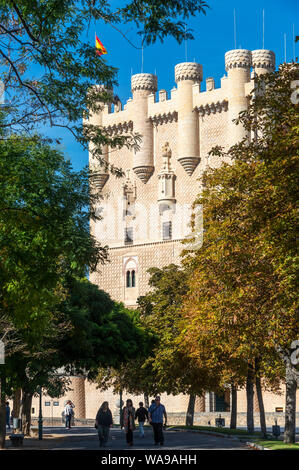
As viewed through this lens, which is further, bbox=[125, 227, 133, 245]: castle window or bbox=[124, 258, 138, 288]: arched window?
bbox=[125, 227, 133, 245]: castle window

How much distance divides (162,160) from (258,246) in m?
46.6

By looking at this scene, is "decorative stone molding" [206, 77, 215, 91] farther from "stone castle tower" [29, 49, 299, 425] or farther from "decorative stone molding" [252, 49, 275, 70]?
"decorative stone molding" [252, 49, 275, 70]

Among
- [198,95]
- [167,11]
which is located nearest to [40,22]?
[167,11]

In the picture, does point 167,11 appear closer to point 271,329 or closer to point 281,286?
point 281,286

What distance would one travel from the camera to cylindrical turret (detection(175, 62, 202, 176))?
6384 centimetres

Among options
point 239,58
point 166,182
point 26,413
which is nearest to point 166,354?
point 26,413

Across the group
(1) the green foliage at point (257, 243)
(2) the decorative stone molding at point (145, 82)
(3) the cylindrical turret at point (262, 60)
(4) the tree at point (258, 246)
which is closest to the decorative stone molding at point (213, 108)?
(3) the cylindrical turret at point (262, 60)

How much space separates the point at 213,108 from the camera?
63188mm

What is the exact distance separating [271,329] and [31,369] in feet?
35.2

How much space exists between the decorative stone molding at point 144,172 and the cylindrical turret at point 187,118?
311cm

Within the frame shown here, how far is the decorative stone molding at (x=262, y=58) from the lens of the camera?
61.9 metres

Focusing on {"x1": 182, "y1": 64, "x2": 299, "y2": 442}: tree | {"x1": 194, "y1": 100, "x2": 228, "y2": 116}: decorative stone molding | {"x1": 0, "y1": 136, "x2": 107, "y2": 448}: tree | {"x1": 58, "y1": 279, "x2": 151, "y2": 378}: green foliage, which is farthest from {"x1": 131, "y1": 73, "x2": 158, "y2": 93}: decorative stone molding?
{"x1": 0, "y1": 136, "x2": 107, "y2": 448}: tree

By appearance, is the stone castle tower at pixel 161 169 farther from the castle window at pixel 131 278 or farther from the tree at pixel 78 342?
the tree at pixel 78 342

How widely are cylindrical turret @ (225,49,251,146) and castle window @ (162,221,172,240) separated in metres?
7.95
